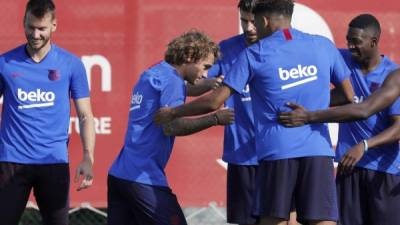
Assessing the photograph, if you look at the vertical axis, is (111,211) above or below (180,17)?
below

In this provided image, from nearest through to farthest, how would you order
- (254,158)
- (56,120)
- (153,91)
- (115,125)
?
(153,91) → (56,120) → (254,158) → (115,125)

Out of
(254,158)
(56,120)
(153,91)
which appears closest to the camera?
(153,91)

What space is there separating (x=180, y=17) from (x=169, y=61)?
8.98ft

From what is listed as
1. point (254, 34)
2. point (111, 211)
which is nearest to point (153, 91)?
point (111, 211)

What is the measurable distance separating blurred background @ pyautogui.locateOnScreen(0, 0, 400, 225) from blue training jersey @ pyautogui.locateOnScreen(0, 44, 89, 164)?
2084 millimetres

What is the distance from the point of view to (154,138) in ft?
23.1

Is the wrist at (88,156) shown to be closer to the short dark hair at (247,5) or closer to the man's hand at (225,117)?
the man's hand at (225,117)

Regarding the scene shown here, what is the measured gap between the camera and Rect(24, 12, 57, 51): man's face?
293 inches

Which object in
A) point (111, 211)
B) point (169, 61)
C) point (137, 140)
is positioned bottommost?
point (111, 211)

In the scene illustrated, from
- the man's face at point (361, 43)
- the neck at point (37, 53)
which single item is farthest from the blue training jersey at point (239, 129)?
the neck at point (37, 53)

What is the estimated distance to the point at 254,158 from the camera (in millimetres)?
8148

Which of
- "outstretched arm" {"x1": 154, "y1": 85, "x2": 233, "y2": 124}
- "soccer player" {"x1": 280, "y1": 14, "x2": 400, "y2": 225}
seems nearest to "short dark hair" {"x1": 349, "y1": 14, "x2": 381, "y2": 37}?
"soccer player" {"x1": 280, "y1": 14, "x2": 400, "y2": 225}

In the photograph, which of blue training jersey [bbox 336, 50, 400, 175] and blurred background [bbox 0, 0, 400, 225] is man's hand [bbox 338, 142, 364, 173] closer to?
blue training jersey [bbox 336, 50, 400, 175]

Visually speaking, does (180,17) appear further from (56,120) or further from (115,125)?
(56,120)
